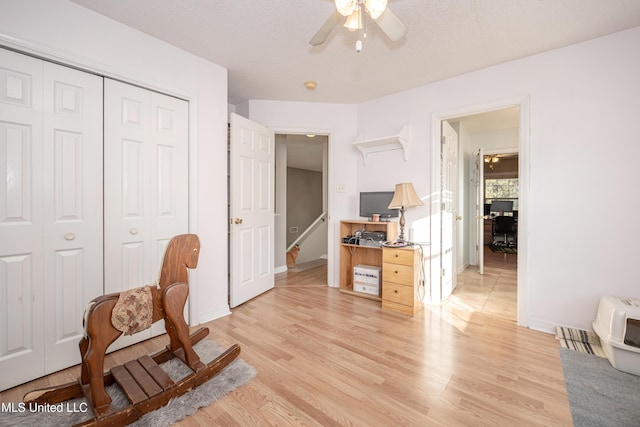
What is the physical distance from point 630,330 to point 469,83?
2.40 meters

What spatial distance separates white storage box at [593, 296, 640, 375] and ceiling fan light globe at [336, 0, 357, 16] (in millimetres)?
2592

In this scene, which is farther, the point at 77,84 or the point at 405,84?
the point at 405,84

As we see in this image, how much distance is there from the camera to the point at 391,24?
1.53 metres

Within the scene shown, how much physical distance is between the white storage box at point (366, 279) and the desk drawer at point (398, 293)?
295mm

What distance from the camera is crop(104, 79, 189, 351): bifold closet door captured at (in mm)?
2006

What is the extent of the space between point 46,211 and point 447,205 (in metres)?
3.67

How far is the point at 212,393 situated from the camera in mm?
1539

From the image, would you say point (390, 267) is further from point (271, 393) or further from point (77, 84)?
point (77, 84)

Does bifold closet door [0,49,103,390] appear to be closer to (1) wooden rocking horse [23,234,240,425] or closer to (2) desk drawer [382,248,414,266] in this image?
(1) wooden rocking horse [23,234,240,425]

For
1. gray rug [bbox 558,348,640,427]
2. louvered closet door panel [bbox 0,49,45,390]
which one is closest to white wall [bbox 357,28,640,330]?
gray rug [bbox 558,348,640,427]

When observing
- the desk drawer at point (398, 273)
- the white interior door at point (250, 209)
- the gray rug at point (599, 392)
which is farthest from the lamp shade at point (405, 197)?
the gray rug at point (599, 392)

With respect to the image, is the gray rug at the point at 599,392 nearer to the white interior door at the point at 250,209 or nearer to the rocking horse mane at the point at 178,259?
the rocking horse mane at the point at 178,259

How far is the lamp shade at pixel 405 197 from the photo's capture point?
285 cm

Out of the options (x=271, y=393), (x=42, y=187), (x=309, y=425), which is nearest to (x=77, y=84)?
(x=42, y=187)
